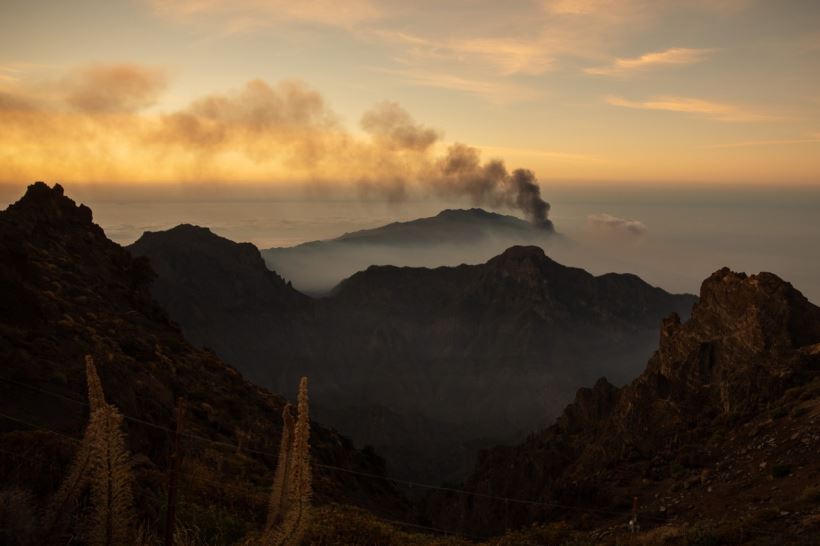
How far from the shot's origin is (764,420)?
39219 mm

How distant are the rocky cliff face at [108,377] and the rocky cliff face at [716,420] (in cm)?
2022

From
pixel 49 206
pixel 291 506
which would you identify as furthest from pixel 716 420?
pixel 49 206

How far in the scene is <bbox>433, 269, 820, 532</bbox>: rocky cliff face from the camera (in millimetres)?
31406

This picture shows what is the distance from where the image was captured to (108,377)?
3225cm

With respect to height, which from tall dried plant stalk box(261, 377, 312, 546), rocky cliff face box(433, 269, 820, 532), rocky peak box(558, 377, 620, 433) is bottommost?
rocky peak box(558, 377, 620, 433)

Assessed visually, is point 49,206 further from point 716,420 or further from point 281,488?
point 281,488

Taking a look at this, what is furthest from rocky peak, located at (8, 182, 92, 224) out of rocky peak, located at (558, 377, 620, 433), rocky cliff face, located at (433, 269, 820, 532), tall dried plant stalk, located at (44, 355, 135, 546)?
rocky peak, located at (558, 377, 620, 433)

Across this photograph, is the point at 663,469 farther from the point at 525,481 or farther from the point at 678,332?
the point at 525,481

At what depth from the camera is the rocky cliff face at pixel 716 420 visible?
3141 cm

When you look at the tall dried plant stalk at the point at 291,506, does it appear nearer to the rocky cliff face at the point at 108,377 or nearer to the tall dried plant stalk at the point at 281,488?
the tall dried plant stalk at the point at 281,488

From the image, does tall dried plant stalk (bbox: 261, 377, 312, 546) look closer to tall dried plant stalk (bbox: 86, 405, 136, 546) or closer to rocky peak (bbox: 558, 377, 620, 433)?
tall dried plant stalk (bbox: 86, 405, 136, 546)

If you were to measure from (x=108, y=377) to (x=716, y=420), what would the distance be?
42.5 m

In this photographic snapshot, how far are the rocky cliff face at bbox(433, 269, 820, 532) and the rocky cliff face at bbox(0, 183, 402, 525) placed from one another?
66.3 ft

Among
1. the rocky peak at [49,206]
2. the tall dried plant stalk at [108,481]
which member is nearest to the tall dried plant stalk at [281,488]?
the tall dried plant stalk at [108,481]
